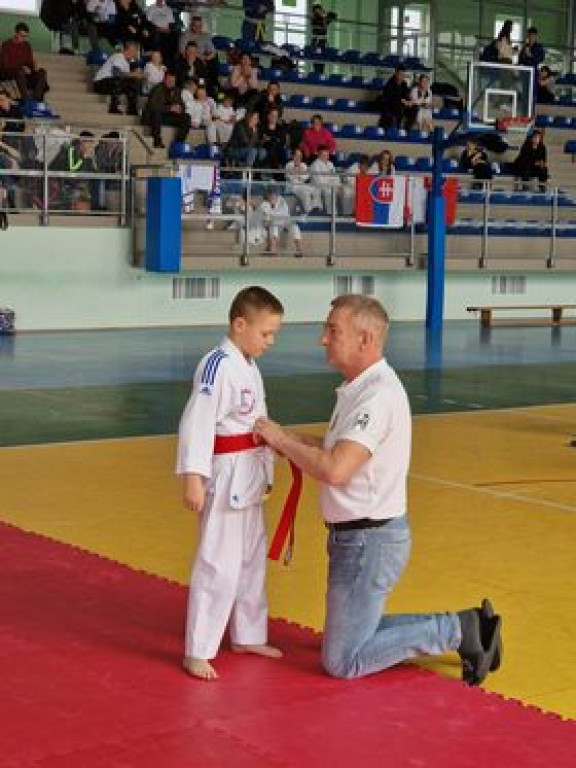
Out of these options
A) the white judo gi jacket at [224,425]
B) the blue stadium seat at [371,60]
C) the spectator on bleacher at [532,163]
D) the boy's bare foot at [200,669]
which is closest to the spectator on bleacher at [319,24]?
the blue stadium seat at [371,60]

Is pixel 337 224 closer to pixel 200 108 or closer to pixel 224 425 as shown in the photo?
pixel 200 108

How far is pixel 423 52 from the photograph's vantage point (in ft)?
124

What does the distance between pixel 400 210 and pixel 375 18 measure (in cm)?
1439

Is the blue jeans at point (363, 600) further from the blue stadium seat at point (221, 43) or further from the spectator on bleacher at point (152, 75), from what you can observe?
the blue stadium seat at point (221, 43)

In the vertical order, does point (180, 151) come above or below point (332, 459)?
above

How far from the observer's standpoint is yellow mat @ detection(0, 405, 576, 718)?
283 inches

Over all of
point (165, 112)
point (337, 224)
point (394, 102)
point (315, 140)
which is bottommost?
point (337, 224)

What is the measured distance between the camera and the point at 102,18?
2912cm

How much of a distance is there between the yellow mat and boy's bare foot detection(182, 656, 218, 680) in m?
1.04

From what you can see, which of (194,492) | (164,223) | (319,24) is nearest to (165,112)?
(164,223)

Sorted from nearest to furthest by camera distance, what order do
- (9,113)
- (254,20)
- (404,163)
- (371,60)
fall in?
1. (9,113)
2. (404,163)
3. (254,20)
4. (371,60)

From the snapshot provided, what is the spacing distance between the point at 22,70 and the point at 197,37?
559 centimetres

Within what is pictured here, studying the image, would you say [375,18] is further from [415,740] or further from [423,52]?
[415,740]

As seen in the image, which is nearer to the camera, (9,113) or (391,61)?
(9,113)
